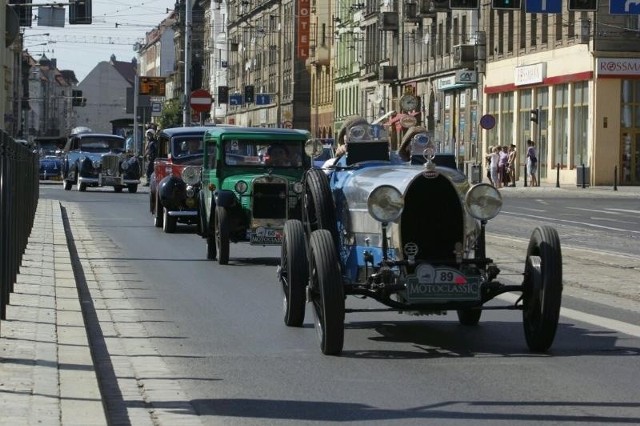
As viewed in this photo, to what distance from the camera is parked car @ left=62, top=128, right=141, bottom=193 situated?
54531 mm

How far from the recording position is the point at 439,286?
11.4 m

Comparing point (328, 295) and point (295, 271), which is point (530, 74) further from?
point (328, 295)

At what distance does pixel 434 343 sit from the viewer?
12.1m

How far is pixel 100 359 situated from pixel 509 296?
6.47 metres

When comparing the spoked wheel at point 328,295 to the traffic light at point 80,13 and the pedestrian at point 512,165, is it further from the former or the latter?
the pedestrian at point 512,165

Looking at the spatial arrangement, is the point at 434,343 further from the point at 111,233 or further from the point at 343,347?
the point at 111,233

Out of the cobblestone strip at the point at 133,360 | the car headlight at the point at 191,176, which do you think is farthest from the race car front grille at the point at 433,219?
the car headlight at the point at 191,176

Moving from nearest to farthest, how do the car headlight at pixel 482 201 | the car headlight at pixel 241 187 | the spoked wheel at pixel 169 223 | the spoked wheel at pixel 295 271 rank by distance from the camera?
the car headlight at pixel 482 201
the spoked wheel at pixel 295 271
the car headlight at pixel 241 187
the spoked wheel at pixel 169 223

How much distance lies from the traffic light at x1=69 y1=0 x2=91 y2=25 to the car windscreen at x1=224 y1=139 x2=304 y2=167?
76.3 feet

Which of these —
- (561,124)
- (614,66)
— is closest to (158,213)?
(614,66)

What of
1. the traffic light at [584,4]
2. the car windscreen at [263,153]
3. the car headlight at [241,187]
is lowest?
the car headlight at [241,187]

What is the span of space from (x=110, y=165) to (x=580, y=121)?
58.5 ft

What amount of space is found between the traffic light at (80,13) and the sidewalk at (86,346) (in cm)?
2354

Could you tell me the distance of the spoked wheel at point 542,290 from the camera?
11.2 metres
